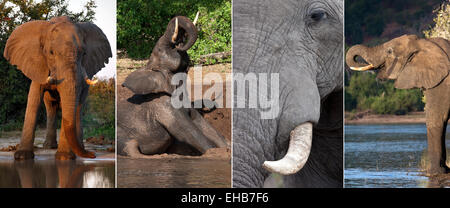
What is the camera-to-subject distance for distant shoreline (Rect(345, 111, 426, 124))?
957cm

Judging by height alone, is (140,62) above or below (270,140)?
above

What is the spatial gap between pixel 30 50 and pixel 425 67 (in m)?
2.71

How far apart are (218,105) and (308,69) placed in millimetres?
3399

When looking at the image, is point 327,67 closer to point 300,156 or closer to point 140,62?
point 300,156

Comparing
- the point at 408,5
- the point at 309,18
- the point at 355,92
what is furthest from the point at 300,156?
the point at 408,5

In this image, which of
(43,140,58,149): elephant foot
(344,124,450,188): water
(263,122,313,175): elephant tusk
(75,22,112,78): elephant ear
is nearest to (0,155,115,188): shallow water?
(43,140,58,149): elephant foot

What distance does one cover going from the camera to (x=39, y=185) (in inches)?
141

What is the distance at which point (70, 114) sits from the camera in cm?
468

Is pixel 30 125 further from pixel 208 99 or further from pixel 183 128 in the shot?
pixel 208 99

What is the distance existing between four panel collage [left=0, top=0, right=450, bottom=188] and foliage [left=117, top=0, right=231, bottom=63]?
0.05 feet

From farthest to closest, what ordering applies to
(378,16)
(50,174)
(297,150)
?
(378,16) < (50,174) < (297,150)

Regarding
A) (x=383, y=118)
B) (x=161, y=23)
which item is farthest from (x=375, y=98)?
(x=161, y=23)

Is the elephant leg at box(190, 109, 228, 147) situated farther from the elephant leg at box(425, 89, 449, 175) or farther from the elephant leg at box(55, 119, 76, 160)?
the elephant leg at box(425, 89, 449, 175)

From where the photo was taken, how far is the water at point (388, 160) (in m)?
4.34
